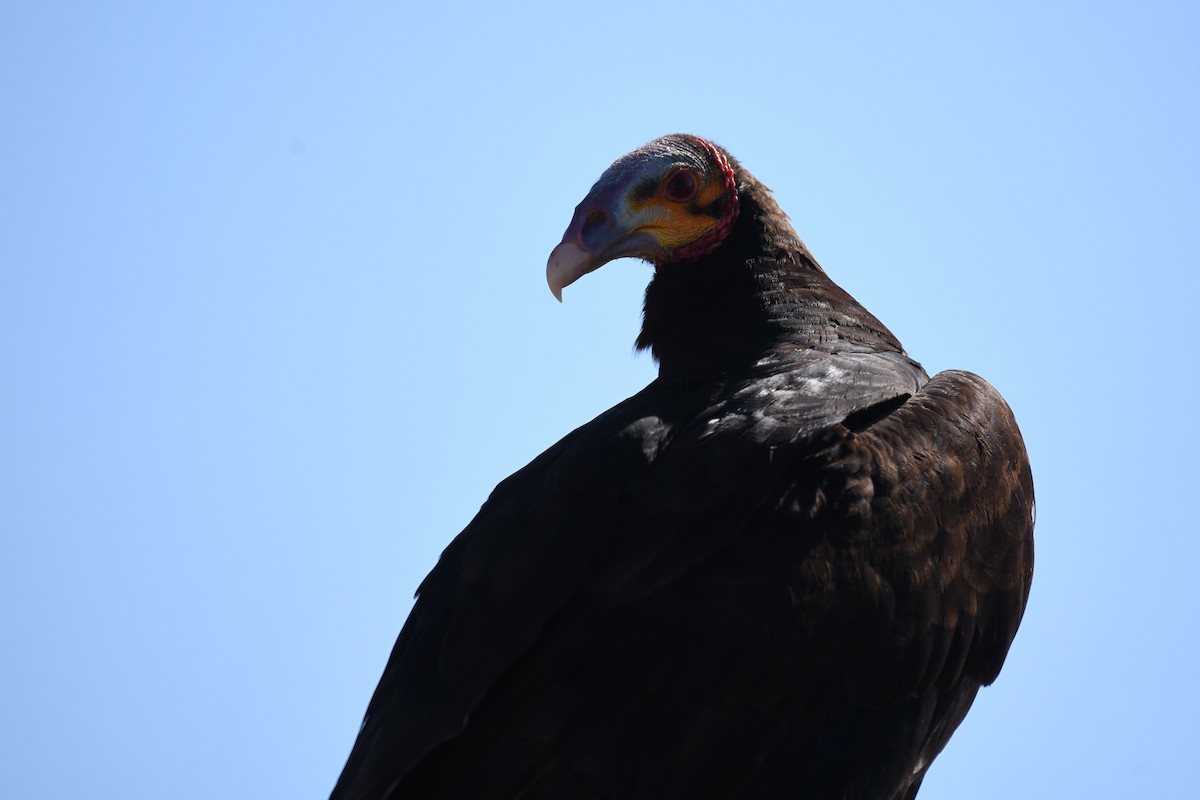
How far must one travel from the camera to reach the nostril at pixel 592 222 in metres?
5.53

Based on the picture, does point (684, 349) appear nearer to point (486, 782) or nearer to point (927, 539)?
point (927, 539)

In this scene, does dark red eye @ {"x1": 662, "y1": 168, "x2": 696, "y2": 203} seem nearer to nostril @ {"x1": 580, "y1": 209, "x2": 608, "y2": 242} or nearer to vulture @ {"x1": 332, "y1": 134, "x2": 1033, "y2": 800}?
nostril @ {"x1": 580, "y1": 209, "x2": 608, "y2": 242}

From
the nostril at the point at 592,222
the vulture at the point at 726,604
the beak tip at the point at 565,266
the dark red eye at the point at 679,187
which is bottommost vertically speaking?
the vulture at the point at 726,604

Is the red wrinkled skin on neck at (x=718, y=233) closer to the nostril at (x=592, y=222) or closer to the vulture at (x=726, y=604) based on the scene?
the nostril at (x=592, y=222)

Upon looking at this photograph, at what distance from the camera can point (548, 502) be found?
4.36 meters

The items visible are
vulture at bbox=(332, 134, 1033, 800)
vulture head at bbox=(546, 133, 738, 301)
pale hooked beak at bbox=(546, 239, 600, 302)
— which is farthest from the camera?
vulture head at bbox=(546, 133, 738, 301)

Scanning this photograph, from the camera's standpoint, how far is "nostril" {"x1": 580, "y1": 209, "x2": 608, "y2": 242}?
5.53m

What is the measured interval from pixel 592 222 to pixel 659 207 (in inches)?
11.2

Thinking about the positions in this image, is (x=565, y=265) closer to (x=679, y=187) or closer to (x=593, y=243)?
(x=593, y=243)

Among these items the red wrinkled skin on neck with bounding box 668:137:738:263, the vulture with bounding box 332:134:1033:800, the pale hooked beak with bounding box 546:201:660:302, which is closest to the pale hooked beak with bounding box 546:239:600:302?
the pale hooked beak with bounding box 546:201:660:302

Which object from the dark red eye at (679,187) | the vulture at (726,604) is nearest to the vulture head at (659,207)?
the dark red eye at (679,187)

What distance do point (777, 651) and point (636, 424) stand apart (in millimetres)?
890

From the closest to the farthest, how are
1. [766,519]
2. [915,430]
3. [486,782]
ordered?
[486,782]
[766,519]
[915,430]

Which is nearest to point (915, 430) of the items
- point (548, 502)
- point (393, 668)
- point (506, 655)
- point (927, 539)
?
point (927, 539)
